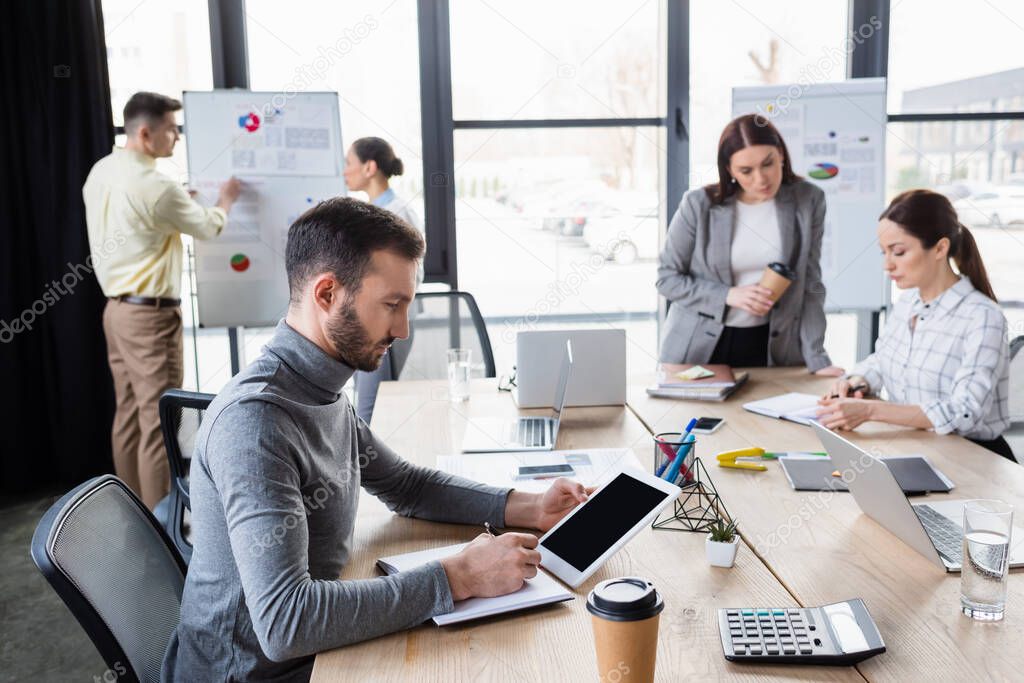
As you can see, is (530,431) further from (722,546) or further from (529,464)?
(722,546)

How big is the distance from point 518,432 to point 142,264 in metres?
2.08

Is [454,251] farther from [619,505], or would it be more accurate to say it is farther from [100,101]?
[619,505]

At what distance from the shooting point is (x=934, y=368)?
238 cm

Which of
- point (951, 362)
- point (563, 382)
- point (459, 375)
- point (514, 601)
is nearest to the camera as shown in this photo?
point (514, 601)

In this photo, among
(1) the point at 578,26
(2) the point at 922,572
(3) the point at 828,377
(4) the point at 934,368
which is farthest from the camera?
(1) the point at 578,26

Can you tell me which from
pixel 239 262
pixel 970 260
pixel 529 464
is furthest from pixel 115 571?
pixel 239 262

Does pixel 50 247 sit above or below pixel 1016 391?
above

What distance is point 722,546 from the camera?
141 cm

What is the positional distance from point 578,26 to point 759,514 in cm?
309

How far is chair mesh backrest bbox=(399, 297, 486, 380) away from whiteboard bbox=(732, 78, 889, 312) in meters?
1.67

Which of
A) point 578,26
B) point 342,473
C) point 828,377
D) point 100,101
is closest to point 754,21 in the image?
point 578,26

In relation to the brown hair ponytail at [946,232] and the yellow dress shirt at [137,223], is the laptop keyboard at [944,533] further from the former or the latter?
the yellow dress shirt at [137,223]

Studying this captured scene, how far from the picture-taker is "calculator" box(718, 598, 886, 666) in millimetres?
1112

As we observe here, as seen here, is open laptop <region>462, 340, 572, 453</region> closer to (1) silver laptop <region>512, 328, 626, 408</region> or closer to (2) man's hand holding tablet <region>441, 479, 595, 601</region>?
(1) silver laptop <region>512, 328, 626, 408</region>
